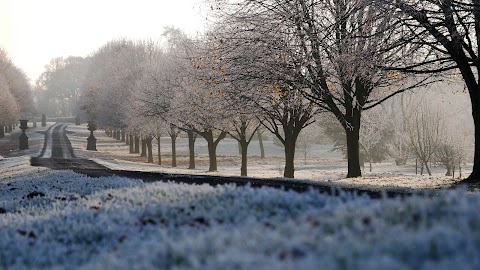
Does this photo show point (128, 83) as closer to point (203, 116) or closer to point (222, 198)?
point (203, 116)

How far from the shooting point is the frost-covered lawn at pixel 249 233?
325 centimetres

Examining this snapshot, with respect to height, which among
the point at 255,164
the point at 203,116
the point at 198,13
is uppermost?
the point at 198,13

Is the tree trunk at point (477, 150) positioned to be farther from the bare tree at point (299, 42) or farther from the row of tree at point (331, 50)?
the bare tree at point (299, 42)

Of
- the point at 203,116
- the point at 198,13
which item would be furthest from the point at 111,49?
the point at 198,13

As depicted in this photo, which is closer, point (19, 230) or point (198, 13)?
point (19, 230)

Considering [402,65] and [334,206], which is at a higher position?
[402,65]

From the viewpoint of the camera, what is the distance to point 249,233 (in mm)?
4125

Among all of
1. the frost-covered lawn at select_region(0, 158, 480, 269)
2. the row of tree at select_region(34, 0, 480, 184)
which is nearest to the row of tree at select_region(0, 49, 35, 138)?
the row of tree at select_region(34, 0, 480, 184)

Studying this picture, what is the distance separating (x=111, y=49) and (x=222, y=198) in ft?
274

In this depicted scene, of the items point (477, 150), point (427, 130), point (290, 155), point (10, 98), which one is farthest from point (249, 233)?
point (10, 98)

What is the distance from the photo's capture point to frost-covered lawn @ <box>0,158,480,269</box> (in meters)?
3.25

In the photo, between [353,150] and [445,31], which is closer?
[445,31]

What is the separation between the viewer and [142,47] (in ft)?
235

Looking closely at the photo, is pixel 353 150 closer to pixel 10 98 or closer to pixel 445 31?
pixel 445 31
